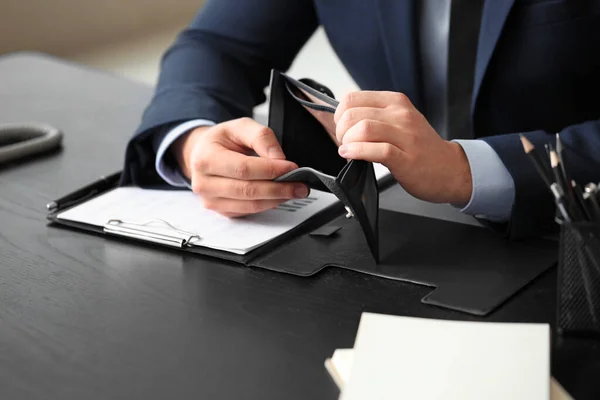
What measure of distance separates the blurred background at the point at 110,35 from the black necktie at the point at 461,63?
8.02 feet

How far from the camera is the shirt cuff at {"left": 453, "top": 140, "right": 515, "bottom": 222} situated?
1.15m

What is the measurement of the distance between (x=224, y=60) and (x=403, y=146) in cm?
68

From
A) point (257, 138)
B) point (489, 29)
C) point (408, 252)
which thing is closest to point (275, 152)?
point (257, 138)

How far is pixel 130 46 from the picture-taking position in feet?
15.3

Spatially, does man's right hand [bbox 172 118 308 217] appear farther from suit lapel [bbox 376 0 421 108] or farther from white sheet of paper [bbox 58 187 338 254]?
suit lapel [bbox 376 0 421 108]

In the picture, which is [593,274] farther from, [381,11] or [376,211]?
[381,11]

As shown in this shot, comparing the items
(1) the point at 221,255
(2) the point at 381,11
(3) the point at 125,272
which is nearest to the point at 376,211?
(1) the point at 221,255

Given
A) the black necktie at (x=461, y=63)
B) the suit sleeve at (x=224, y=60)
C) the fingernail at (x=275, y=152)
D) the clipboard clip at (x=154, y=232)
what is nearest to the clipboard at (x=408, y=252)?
the clipboard clip at (x=154, y=232)

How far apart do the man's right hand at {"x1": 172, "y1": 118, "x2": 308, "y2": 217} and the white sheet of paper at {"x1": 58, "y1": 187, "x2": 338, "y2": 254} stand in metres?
0.02

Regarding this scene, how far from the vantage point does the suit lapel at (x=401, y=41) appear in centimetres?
161

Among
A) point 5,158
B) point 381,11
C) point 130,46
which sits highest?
point 381,11

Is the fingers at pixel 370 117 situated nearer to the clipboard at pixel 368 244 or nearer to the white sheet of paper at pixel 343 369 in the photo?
the clipboard at pixel 368 244

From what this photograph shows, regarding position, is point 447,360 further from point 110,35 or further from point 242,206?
point 110,35

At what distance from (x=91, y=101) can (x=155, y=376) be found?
116 centimetres
